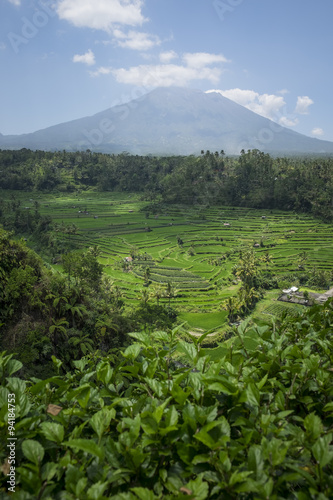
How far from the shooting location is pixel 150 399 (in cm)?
138

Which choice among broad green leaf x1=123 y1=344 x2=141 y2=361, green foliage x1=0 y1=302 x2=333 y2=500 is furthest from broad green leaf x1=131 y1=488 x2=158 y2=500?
broad green leaf x1=123 y1=344 x2=141 y2=361

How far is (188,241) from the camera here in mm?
45875

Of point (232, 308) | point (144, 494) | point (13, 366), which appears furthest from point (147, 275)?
point (144, 494)

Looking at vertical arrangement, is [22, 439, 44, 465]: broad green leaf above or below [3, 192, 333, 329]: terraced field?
above

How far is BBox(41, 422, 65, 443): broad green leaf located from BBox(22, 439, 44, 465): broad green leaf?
7cm

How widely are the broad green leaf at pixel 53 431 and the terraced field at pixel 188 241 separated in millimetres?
24136

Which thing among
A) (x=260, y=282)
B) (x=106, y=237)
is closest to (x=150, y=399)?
(x=260, y=282)

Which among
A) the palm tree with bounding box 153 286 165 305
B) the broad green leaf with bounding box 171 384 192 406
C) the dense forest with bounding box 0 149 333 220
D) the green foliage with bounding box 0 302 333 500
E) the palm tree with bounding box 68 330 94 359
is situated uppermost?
the dense forest with bounding box 0 149 333 220

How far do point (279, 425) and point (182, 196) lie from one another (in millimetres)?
69123

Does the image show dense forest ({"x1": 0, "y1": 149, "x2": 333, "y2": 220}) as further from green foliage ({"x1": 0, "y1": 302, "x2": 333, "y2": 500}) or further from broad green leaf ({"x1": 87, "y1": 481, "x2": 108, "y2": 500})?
broad green leaf ({"x1": 87, "y1": 481, "x2": 108, "y2": 500})

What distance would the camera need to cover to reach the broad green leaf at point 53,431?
1.15 metres

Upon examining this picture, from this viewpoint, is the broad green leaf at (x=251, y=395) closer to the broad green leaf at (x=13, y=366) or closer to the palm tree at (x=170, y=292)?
the broad green leaf at (x=13, y=366)

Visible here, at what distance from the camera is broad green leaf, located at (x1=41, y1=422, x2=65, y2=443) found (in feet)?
3.76

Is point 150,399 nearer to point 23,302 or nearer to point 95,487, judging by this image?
point 95,487
